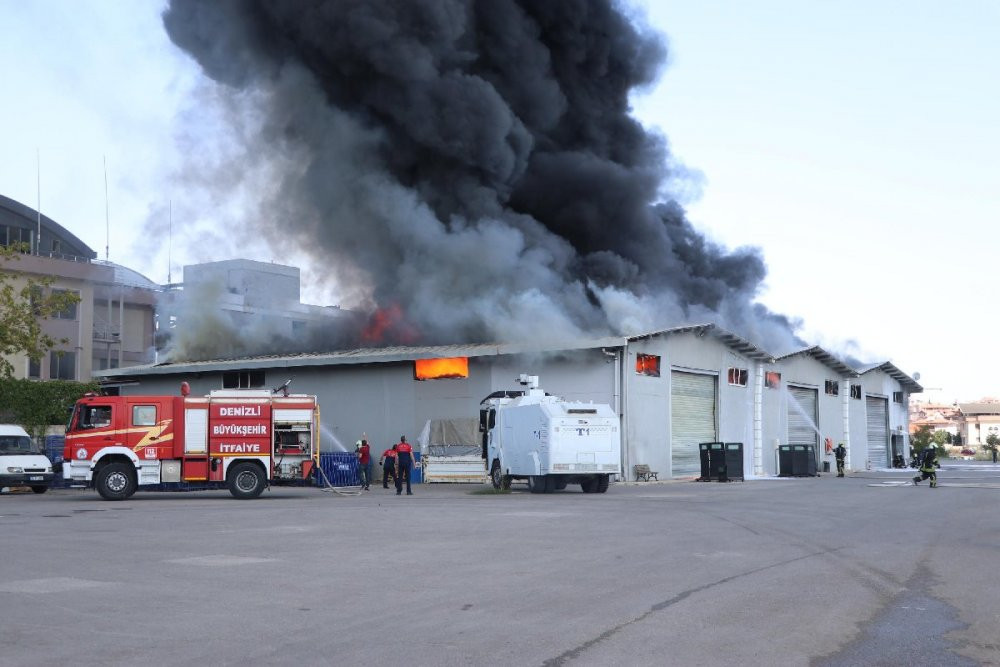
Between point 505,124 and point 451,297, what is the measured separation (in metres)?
7.43

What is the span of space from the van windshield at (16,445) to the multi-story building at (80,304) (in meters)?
26.1

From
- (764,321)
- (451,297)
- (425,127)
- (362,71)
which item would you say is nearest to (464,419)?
(451,297)

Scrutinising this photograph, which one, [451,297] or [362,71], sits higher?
[362,71]

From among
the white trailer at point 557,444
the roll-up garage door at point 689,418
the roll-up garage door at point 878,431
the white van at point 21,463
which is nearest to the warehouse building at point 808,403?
the roll-up garage door at point 878,431

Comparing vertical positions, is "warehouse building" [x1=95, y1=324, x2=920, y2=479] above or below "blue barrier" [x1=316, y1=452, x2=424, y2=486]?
above

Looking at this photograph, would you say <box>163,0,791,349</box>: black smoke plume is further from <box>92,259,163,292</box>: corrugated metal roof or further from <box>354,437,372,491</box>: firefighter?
<box>92,259,163,292</box>: corrugated metal roof

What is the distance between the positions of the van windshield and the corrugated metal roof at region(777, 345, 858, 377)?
94.8 feet

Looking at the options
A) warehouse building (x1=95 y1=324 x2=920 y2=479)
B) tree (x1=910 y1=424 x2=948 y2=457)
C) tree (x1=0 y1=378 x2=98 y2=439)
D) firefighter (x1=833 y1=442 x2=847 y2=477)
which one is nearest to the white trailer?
warehouse building (x1=95 y1=324 x2=920 y2=479)

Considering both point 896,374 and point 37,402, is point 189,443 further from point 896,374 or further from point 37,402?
point 896,374

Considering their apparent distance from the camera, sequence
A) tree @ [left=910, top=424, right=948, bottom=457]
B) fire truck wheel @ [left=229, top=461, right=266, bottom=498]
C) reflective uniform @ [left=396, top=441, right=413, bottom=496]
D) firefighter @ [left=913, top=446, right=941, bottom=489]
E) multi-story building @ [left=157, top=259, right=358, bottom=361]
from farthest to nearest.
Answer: tree @ [left=910, top=424, right=948, bottom=457] → multi-story building @ [left=157, top=259, right=358, bottom=361] → firefighter @ [left=913, top=446, right=941, bottom=489] → reflective uniform @ [left=396, top=441, right=413, bottom=496] → fire truck wheel @ [left=229, top=461, right=266, bottom=498]

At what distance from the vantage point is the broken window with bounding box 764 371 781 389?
44.7 metres

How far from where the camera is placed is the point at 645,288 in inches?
1906

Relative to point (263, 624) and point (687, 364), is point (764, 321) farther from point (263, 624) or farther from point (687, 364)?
point (263, 624)

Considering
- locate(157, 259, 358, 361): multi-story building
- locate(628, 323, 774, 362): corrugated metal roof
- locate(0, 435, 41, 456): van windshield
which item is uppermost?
locate(157, 259, 358, 361): multi-story building
